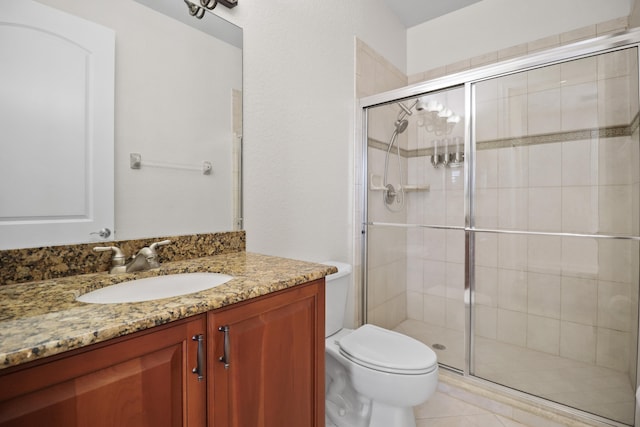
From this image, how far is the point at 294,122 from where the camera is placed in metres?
1.68

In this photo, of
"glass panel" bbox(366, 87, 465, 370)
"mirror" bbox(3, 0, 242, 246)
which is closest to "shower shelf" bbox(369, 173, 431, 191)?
"glass panel" bbox(366, 87, 465, 370)

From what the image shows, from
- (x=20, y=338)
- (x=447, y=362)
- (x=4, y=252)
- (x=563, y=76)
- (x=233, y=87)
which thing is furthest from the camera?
(x=447, y=362)

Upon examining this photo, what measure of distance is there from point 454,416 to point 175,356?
1.64 m

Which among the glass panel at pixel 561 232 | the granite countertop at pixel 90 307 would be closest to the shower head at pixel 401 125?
the glass panel at pixel 561 232

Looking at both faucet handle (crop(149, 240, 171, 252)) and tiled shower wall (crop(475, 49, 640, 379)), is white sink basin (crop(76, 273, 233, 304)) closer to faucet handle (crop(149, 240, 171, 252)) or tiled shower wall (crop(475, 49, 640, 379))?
faucet handle (crop(149, 240, 171, 252))

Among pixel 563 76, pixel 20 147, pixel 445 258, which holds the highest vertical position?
pixel 563 76

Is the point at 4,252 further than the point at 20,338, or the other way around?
the point at 4,252

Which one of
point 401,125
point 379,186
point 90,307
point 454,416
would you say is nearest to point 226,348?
point 90,307

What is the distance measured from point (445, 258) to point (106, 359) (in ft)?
7.16

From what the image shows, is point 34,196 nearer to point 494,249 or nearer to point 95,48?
point 95,48

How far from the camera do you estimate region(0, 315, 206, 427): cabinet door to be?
0.49 metres

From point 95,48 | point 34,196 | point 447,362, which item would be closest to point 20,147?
point 34,196

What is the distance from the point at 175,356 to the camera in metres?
0.67

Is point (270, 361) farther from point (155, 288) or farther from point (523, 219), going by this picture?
point (523, 219)
